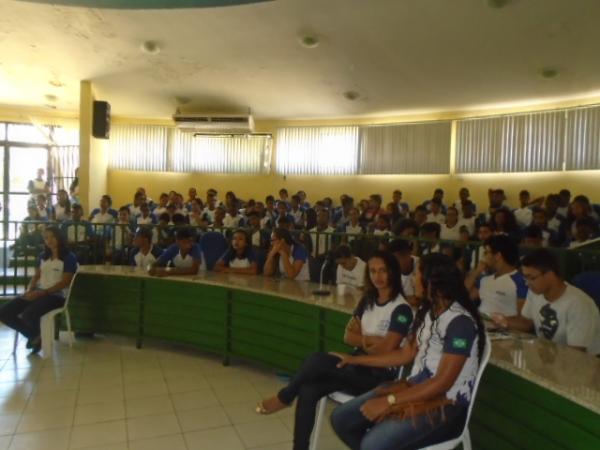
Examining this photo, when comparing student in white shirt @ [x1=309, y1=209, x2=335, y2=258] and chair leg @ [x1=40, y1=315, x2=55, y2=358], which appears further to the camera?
student in white shirt @ [x1=309, y1=209, x2=335, y2=258]

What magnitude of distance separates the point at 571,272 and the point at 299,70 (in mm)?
4680

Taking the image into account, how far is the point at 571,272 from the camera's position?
13.4 feet

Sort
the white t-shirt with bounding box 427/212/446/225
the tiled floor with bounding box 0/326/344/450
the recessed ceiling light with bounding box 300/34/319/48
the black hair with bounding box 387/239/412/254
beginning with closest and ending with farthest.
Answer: the tiled floor with bounding box 0/326/344/450, the black hair with bounding box 387/239/412/254, the recessed ceiling light with bounding box 300/34/319/48, the white t-shirt with bounding box 427/212/446/225

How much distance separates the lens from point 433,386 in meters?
2.22

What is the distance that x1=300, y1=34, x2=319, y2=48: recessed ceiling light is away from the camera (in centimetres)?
597

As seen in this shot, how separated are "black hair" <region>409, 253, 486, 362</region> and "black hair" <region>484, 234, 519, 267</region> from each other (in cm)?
120

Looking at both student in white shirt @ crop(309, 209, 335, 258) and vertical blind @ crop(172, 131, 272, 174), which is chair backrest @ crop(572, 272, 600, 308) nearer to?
student in white shirt @ crop(309, 209, 335, 258)

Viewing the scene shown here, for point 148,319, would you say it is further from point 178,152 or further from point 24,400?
point 178,152

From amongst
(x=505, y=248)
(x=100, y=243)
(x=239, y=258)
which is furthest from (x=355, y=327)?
(x=100, y=243)

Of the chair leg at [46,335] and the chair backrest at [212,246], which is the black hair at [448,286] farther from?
the chair leg at [46,335]

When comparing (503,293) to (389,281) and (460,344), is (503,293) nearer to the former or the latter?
(389,281)

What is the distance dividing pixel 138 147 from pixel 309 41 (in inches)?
281

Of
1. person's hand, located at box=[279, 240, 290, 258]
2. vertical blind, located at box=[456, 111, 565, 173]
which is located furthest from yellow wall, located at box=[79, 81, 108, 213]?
vertical blind, located at box=[456, 111, 565, 173]

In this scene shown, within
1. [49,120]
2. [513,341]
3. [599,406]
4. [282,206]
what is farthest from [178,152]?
[599,406]
